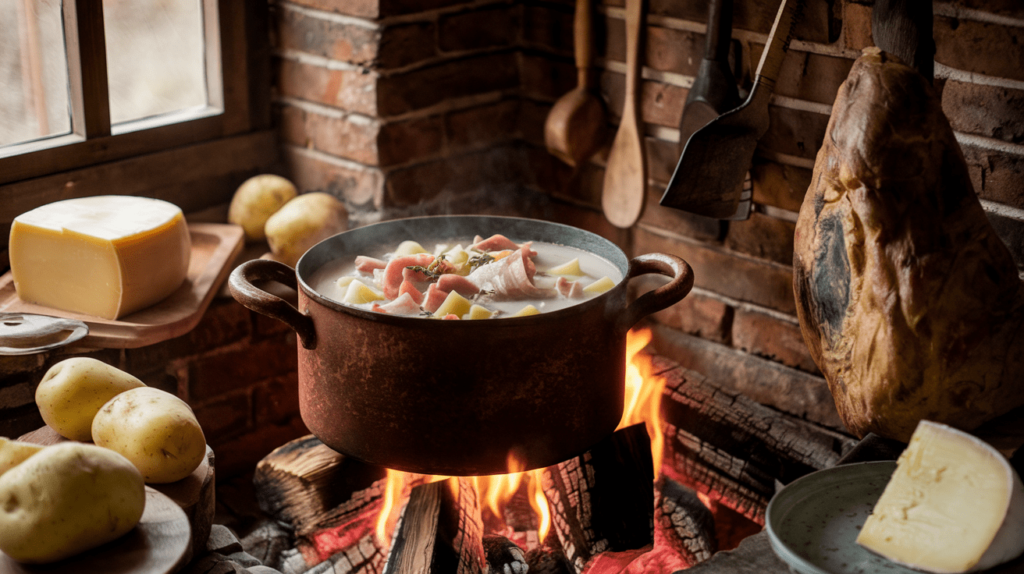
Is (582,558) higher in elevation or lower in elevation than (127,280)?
lower

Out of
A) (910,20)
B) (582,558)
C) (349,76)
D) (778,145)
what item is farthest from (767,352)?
(349,76)

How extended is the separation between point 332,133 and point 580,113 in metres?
0.61

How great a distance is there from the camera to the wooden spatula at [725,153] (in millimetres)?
1649

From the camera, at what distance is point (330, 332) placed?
55.4 inches

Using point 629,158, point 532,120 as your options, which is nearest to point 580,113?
point 629,158

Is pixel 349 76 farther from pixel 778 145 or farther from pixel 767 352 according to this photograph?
pixel 767 352

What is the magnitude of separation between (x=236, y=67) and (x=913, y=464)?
1825 mm

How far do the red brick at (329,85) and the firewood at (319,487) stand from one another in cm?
79

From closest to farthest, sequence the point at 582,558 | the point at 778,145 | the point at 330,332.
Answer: the point at 330,332, the point at 582,558, the point at 778,145

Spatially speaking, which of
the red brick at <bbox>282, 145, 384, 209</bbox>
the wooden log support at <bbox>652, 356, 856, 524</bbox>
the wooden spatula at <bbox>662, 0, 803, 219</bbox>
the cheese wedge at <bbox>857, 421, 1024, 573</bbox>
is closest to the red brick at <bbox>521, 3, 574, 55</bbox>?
the red brick at <bbox>282, 145, 384, 209</bbox>

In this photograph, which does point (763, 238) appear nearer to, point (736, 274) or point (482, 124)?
point (736, 274)

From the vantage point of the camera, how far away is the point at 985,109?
1.55 metres

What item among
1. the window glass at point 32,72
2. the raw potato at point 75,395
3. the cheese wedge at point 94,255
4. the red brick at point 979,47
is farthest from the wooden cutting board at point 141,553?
the red brick at point 979,47

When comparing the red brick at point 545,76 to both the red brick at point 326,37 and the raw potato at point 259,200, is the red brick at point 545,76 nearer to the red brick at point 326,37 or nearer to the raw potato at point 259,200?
Answer: the red brick at point 326,37
